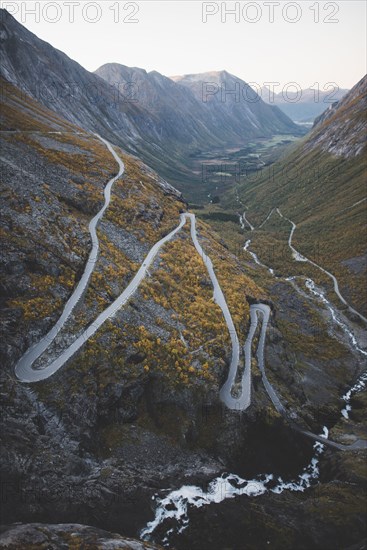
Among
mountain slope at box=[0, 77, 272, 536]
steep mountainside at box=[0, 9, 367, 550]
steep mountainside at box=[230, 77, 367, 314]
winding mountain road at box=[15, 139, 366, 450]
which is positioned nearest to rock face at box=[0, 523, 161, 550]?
steep mountainside at box=[0, 9, 367, 550]

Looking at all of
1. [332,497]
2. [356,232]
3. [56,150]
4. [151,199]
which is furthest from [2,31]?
[332,497]

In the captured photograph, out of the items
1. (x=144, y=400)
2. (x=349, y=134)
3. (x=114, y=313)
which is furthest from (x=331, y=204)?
(x=144, y=400)

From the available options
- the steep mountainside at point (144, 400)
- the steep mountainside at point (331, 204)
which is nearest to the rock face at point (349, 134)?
the steep mountainside at point (331, 204)

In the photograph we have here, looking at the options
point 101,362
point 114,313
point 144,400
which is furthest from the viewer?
point 114,313

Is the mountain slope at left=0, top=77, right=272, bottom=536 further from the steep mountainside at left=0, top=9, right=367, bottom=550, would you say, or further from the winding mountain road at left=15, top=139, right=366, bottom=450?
the winding mountain road at left=15, top=139, right=366, bottom=450

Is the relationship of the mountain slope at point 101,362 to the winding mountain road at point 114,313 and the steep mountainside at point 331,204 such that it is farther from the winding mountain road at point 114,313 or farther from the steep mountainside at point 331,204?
the steep mountainside at point 331,204

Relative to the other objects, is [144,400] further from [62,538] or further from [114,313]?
[62,538]
